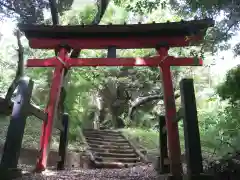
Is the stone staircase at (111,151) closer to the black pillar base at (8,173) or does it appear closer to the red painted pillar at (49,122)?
the red painted pillar at (49,122)

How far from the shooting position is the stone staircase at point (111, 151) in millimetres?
7848

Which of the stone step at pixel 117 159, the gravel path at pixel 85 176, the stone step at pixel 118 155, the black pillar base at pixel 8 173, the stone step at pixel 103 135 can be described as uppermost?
the stone step at pixel 103 135

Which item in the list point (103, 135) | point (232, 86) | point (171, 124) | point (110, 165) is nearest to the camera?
point (232, 86)

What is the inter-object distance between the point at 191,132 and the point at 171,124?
4.49 ft

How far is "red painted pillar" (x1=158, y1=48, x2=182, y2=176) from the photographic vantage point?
4.57 metres

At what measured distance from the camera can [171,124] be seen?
16.1ft

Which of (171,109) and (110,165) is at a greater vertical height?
(171,109)

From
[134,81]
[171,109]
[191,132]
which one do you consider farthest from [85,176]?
[134,81]

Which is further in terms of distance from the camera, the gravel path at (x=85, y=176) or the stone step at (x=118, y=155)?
the stone step at (x=118, y=155)

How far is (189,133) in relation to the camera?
3.54 m

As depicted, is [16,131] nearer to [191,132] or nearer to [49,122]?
[49,122]

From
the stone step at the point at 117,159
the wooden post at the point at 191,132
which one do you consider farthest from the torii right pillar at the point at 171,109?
the stone step at the point at 117,159

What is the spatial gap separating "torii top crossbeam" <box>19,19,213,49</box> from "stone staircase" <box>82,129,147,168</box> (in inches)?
145

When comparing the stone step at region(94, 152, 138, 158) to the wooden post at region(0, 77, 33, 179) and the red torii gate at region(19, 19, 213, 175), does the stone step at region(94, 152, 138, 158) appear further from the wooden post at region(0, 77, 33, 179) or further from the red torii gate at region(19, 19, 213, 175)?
the wooden post at region(0, 77, 33, 179)
